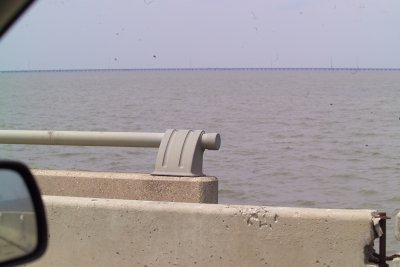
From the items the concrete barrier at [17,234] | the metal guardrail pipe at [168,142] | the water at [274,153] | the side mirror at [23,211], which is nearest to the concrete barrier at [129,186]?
the metal guardrail pipe at [168,142]

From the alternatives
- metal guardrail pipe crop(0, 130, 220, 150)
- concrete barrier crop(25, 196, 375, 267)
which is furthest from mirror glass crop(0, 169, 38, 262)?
metal guardrail pipe crop(0, 130, 220, 150)

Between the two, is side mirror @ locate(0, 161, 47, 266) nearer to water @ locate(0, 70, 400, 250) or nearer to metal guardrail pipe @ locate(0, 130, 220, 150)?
metal guardrail pipe @ locate(0, 130, 220, 150)

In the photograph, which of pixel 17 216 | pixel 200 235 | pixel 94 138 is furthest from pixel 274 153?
pixel 17 216

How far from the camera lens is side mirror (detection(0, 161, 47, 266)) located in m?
2.39

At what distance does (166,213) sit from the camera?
479 cm

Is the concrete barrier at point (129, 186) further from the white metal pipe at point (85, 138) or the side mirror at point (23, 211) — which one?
the side mirror at point (23, 211)

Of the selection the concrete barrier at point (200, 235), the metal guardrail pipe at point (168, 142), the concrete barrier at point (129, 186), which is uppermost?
the metal guardrail pipe at point (168, 142)

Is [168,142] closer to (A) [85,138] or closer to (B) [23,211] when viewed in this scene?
(A) [85,138]

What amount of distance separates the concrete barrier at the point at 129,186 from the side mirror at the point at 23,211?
312 centimetres

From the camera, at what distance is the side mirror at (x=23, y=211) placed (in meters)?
2.39

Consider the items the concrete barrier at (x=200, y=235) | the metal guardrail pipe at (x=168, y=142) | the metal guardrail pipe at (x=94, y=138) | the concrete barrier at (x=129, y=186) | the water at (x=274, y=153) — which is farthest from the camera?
the water at (x=274, y=153)

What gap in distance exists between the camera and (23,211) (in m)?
2.61

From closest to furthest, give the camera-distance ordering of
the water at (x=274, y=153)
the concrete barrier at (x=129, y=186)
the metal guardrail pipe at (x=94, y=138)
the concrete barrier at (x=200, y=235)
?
the concrete barrier at (x=200, y=235) < the concrete barrier at (x=129, y=186) < the metal guardrail pipe at (x=94, y=138) < the water at (x=274, y=153)

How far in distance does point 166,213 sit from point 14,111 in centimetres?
2675
